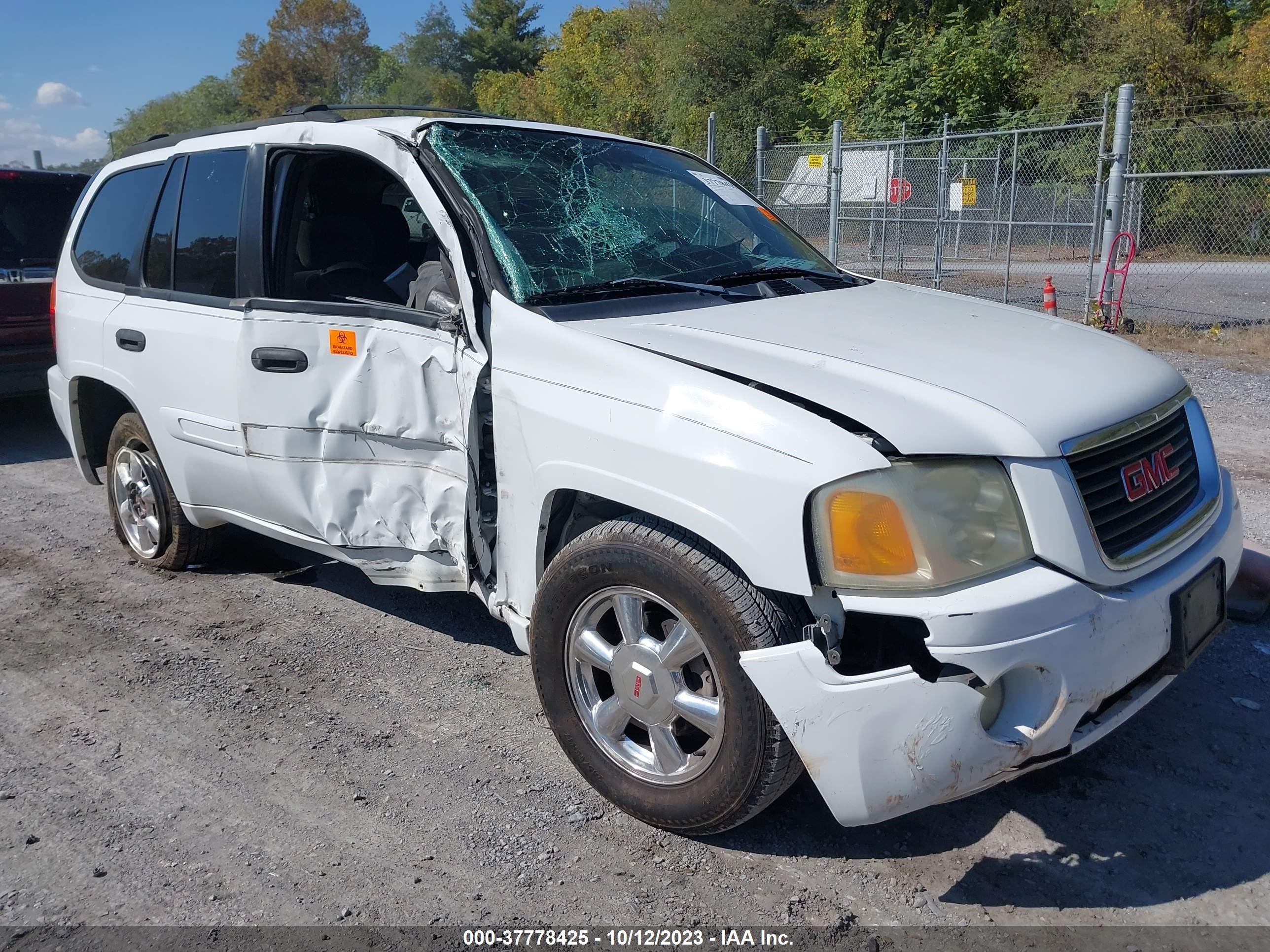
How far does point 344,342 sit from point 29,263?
5470mm

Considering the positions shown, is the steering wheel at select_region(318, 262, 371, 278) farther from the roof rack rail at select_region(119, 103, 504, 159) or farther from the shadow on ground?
the shadow on ground

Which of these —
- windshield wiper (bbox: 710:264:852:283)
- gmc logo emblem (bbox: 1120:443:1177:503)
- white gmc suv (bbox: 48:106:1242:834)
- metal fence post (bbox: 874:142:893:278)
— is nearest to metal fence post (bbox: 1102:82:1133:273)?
metal fence post (bbox: 874:142:893:278)

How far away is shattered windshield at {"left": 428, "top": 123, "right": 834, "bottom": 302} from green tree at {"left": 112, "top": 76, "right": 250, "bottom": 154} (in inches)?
2903

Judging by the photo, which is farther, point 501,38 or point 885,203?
point 501,38

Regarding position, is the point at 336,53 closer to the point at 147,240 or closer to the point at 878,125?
the point at 878,125

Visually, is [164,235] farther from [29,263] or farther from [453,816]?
[29,263]

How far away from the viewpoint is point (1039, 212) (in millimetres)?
19859

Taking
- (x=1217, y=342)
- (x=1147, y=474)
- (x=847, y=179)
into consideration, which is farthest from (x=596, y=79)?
(x=1147, y=474)

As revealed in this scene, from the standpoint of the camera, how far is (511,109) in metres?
53.8

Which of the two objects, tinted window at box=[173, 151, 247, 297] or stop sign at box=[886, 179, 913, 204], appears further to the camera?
stop sign at box=[886, 179, 913, 204]

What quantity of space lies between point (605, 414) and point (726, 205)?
1700 millimetres

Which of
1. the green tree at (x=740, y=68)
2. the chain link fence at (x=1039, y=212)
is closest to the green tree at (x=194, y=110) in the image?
the green tree at (x=740, y=68)

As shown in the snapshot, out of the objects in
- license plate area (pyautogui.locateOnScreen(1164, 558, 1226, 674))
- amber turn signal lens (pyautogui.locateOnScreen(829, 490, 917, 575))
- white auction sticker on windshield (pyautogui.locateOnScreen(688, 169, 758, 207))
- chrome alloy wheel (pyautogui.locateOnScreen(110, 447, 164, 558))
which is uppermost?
white auction sticker on windshield (pyautogui.locateOnScreen(688, 169, 758, 207))

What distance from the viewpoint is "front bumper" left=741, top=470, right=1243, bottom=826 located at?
7.38 ft
